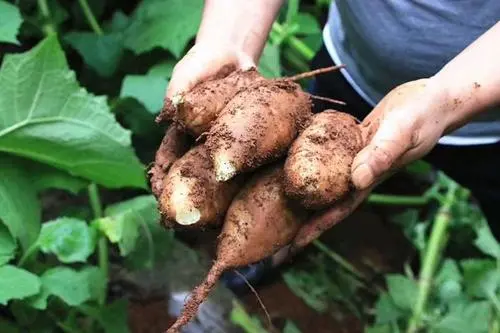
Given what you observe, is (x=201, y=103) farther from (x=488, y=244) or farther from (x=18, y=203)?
(x=488, y=244)

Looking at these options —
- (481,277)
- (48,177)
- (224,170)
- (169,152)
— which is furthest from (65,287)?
(481,277)

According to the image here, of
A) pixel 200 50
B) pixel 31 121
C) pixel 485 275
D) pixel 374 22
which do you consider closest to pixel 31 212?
pixel 31 121

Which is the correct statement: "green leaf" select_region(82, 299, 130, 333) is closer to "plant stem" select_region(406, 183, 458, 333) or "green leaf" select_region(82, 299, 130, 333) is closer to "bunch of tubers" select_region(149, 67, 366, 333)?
"bunch of tubers" select_region(149, 67, 366, 333)

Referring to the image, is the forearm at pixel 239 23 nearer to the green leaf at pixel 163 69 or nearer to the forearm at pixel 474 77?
the forearm at pixel 474 77

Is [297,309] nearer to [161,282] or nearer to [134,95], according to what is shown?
[161,282]

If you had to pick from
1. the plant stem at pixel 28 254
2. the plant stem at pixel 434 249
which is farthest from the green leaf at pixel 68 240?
the plant stem at pixel 434 249

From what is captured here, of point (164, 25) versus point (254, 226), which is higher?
point (254, 226)
